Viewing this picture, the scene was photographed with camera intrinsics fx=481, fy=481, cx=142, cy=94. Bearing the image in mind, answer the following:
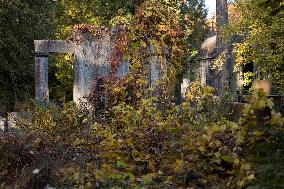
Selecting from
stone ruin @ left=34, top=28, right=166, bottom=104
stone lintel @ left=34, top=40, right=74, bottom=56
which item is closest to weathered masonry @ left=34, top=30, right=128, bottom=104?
stone ruin @ left=34, top=28, right=166, bottom=104

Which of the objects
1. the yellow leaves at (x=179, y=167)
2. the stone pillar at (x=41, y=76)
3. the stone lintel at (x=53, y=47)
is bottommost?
the yellow leaves at (x=179, y=167)

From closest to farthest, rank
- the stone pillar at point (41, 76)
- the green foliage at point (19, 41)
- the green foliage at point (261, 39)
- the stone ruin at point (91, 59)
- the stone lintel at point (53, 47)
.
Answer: the stone ruin at point (91, 59)
the stone lintel at point (53, 47)
the stone pillar at point (41, 76)
the green foliage at point (261, 39)
the green foliage at point (19, 41)

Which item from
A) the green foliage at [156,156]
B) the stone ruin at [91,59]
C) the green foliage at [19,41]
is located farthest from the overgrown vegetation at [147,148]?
the green foliage at [19,41]

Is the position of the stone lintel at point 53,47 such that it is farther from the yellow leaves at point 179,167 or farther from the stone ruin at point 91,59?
the yellow leaves at point 179,167

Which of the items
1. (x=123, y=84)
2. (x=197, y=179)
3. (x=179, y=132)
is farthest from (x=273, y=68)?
(x=197, y=179)

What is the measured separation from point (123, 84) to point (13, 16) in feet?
35.5

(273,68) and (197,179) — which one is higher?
(273,68)

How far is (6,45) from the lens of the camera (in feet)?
64.0

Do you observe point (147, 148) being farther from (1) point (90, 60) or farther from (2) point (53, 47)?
(2) point (53, 47)

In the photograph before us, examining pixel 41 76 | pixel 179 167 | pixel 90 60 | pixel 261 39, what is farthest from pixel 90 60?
pixel 261 39

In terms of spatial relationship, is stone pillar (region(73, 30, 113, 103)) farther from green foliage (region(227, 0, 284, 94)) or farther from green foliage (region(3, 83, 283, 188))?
green foliage (region(227, 0, 284, 94))

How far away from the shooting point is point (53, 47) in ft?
41.1

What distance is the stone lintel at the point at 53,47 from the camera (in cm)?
1216

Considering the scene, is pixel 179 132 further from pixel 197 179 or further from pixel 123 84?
pixel 123 84
